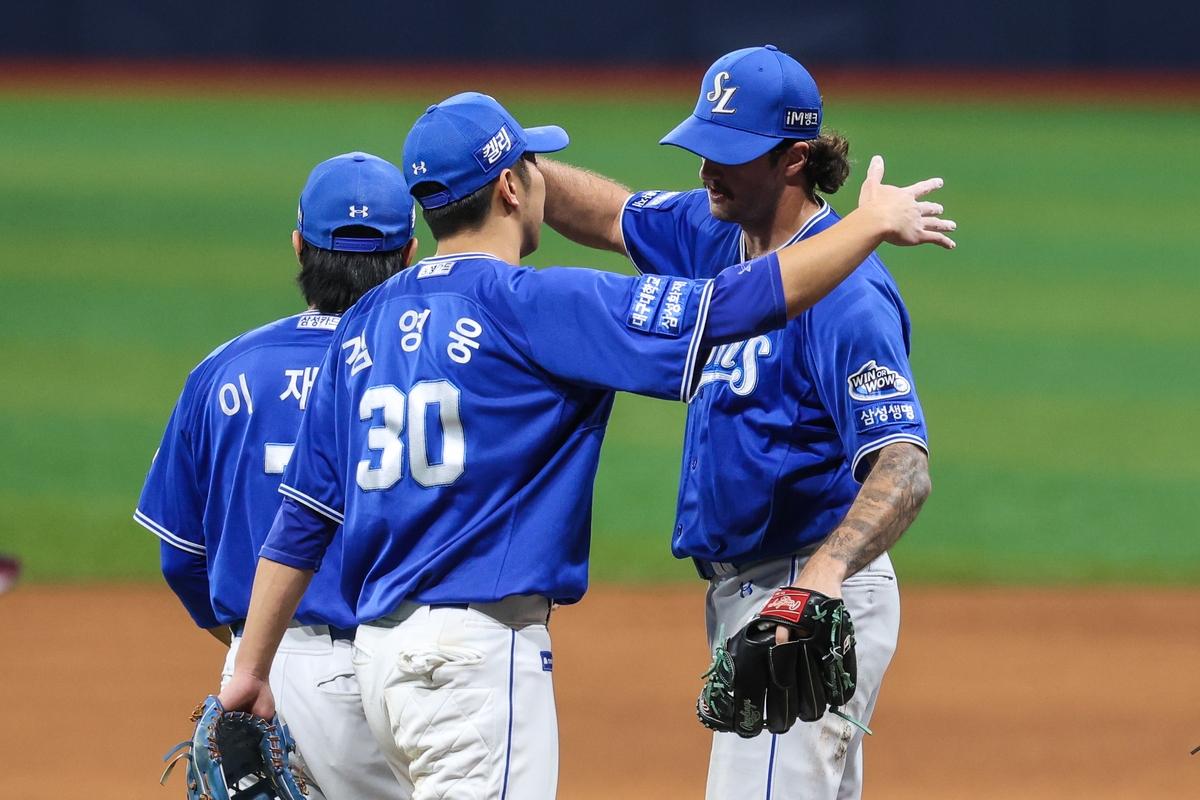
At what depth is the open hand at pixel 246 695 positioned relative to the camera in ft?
9.62

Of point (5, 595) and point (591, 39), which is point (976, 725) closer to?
point (5, 595)

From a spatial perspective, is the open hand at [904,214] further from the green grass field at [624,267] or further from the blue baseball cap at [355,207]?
the green grass field at [624,267]

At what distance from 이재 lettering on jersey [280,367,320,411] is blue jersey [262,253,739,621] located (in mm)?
455

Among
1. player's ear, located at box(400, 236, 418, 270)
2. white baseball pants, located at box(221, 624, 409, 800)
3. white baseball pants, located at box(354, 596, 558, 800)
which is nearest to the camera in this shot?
white baseball pants, located at box(354, 596, 558, 800)

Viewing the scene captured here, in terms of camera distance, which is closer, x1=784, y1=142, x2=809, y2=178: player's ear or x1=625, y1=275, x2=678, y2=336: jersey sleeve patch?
x1=625, y1=275, x2=678, y2=336: jersey sleeve patch

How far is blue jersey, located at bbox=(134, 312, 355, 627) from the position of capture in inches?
127

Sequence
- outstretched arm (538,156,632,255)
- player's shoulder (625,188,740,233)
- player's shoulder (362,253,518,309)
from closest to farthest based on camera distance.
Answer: player's shoulder (362,253,518,309), player's shoulder (625,188,740,233), outstretched arm (538,156,632,255)

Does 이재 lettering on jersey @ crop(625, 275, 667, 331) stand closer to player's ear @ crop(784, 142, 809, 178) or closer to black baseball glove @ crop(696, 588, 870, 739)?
black baseball glove @ crop(696, 588, 870, 739)

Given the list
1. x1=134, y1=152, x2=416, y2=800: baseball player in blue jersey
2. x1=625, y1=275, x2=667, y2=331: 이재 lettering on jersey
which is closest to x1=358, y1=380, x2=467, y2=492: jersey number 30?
x1=625, y1=275, x2=667, y2=331: 이재 lettering on jersey

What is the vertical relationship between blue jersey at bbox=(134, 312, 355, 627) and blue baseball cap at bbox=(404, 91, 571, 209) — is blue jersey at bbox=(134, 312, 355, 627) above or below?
below

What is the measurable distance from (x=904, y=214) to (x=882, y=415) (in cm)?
43

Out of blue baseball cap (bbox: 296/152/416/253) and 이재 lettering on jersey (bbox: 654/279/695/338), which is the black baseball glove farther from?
blue baseball cap (bbox: 296/152/416/253)

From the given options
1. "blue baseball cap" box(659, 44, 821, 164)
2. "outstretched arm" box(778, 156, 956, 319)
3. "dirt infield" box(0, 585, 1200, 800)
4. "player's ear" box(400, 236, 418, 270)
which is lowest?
"dirt infield" box(0, 585, 1200, 800)

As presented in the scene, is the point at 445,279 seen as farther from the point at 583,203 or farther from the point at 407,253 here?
the point at 583,203
